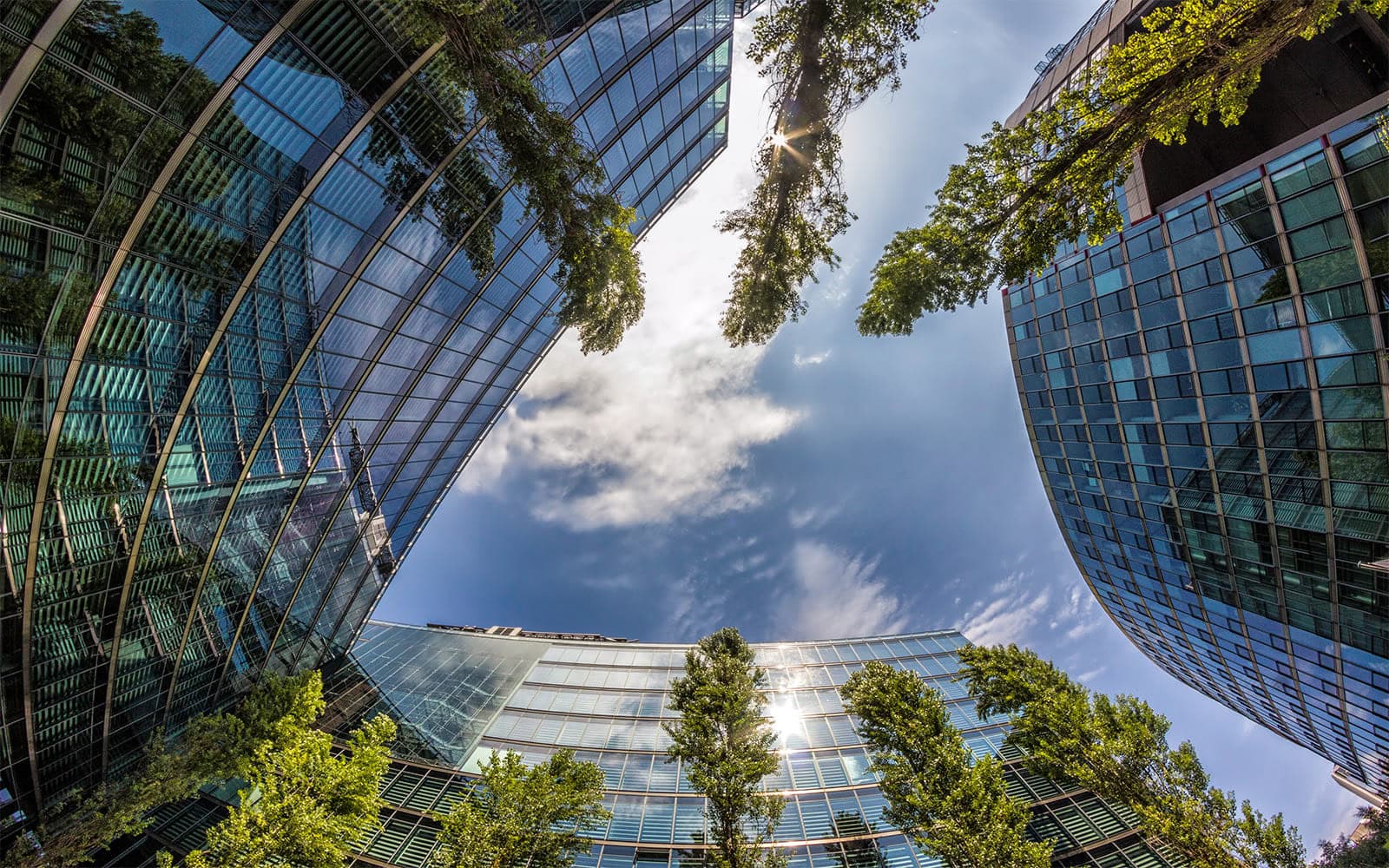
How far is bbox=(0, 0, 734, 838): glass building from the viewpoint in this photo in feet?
25.0

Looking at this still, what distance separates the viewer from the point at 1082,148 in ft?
29.1

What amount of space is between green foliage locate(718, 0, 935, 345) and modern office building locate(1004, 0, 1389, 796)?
47.3ft

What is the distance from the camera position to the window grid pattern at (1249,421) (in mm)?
13094

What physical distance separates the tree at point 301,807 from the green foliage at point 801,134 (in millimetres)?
15551

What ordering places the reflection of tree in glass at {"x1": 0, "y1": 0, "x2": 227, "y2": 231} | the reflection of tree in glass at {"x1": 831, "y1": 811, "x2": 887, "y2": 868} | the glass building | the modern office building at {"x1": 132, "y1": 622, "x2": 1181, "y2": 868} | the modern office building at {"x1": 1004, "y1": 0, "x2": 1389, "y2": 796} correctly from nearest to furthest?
the reflection of tree in glass at {"x1": 0, "y1": 0, "x2": 227, "y2": 231} → the glass building → the modern office building at {"x1": 1004, "y1": 0, "x2": 1389, "y2": 796} → the reflection of tree in glass at {"x1": 831, "y1": 811, "x2": 887, "y2": 868} → the modern office building at {"x1": 132, "y1": 622, "x2": 1181, "y2": 868}

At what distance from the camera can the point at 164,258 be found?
9.18 metres

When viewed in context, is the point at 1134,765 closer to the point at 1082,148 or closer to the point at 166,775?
the point at 1082,148

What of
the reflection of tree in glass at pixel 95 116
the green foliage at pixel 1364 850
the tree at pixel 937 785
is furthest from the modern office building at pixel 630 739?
the reflection of tree in glass at pixel 95 116

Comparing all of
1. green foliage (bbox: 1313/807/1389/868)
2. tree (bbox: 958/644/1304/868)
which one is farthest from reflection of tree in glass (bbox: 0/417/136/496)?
green foliage (bbox: 1313/807/1389/868)

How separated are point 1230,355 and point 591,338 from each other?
23323 millimetres

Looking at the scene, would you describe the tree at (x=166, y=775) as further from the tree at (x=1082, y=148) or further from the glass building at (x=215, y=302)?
the tree at (x=1082, y=148)

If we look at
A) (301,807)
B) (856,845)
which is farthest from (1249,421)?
(301,807)

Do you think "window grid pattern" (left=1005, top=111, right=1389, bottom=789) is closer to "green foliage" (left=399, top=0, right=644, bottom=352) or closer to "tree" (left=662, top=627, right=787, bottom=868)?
"tree" (left=662, top=627, right=787, bottom=868)

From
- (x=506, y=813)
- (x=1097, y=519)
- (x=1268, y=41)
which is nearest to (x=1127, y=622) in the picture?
(x=1097, y=519)
